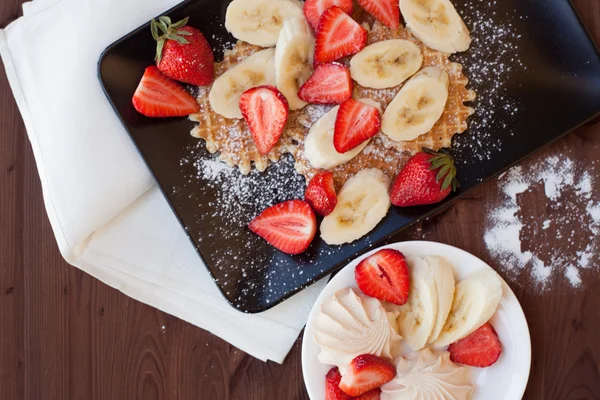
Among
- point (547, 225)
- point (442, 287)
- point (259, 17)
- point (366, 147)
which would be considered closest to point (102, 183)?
point (259, 17)

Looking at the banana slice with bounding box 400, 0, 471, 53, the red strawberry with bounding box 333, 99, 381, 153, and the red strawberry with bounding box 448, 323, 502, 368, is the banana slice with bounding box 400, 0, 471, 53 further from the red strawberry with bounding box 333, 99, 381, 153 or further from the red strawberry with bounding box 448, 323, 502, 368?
the red strawberry with bounding box 448, 323, 502, 368

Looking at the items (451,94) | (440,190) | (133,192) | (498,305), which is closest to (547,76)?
(451,94)

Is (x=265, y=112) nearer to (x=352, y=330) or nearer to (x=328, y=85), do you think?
(x=328, y=85)

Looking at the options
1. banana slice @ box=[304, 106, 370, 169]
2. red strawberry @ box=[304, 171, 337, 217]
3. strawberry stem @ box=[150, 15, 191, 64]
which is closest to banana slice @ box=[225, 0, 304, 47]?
strawberry stem @ box=[150, 15, 191, 64]

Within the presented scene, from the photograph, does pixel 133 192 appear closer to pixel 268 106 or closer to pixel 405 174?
pixel 268 106

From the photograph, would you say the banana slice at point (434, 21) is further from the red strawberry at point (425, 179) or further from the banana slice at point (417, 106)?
the red strawberry at point (425, 179)

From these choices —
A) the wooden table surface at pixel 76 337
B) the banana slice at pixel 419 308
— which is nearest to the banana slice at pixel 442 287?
the banana slice at pixel 419 308

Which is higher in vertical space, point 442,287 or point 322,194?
point 322,194
